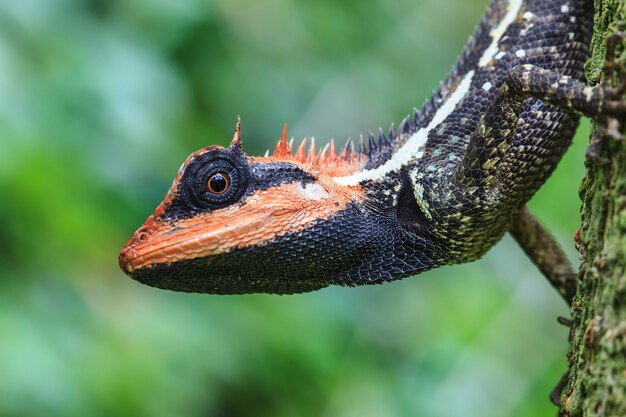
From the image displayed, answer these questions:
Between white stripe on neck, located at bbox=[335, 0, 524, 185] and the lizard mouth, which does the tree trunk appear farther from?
the lizard mouth

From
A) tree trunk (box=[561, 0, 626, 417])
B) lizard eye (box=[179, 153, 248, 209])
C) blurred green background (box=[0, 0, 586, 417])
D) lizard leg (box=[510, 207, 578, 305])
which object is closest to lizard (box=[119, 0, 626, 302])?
lizard eye (box=[179, 153, 248, 209])

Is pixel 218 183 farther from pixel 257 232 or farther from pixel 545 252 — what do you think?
pixel 545 252

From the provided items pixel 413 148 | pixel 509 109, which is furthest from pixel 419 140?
pixel 509 109

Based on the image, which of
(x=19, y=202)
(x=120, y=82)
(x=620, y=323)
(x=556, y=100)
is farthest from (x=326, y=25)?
(x=620, y=323)

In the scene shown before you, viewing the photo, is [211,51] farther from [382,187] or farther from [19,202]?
[382,187]

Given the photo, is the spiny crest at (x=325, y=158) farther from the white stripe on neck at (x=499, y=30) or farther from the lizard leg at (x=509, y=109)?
the white stripe on neck at (x=499, y=30)

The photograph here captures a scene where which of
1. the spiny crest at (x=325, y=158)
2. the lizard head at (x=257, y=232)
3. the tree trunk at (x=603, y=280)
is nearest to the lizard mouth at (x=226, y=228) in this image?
the lizard head at (x=257, y=232)
